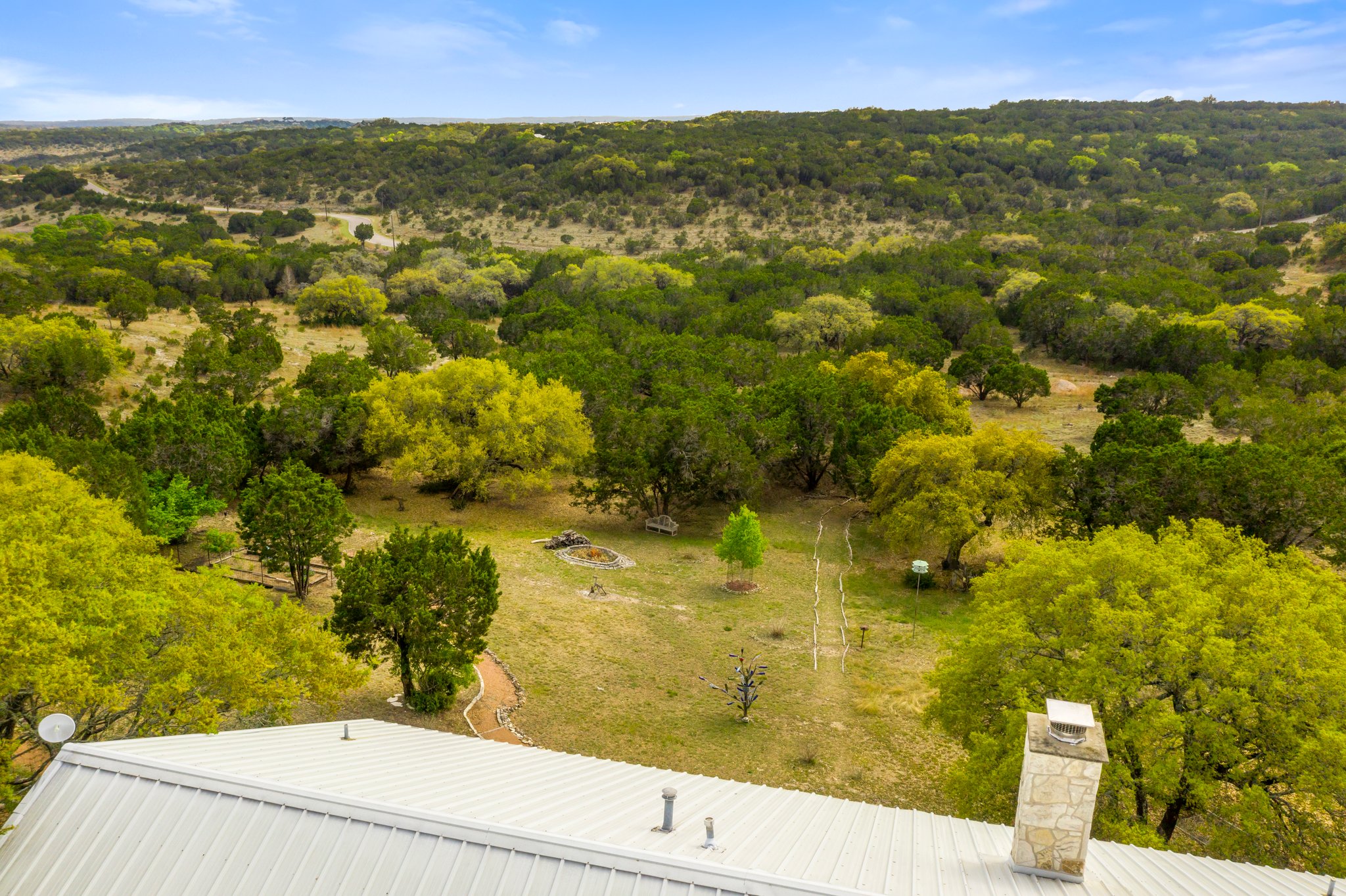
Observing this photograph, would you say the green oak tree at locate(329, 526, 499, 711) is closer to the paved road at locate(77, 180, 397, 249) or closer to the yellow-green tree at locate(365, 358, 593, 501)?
the yellow-green tree at locate(365, 358, 593, 501)

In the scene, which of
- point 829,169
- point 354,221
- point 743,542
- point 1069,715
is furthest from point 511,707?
point 829,169

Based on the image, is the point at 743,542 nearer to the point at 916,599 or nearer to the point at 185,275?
the point at 916,599

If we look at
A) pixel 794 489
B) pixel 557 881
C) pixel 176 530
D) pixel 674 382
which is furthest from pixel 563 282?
pixel 557 881

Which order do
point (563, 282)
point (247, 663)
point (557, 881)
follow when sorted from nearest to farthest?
point (557, 881) → point (247, 663) → point (563, 282)

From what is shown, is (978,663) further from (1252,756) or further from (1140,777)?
(1252,756)

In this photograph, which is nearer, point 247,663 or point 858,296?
point 247,663

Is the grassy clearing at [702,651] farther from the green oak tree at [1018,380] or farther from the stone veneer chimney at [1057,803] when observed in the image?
the green oak tree at [1018,380]

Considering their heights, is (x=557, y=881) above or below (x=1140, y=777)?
above

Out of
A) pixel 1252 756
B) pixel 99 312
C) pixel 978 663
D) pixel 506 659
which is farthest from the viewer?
Answer: pixel 99 312

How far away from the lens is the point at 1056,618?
55.6ft

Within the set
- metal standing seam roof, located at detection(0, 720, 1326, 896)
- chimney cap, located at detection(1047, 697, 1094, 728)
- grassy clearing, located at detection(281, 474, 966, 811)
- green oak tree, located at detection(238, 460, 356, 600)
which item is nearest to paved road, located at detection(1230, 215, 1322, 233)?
grassy clearing, located at detection(281, 474, 966, 811)

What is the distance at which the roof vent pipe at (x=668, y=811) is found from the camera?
8500 mm

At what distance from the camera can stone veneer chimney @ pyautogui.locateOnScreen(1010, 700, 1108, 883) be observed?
8.27 m

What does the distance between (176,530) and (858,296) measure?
192 feet
